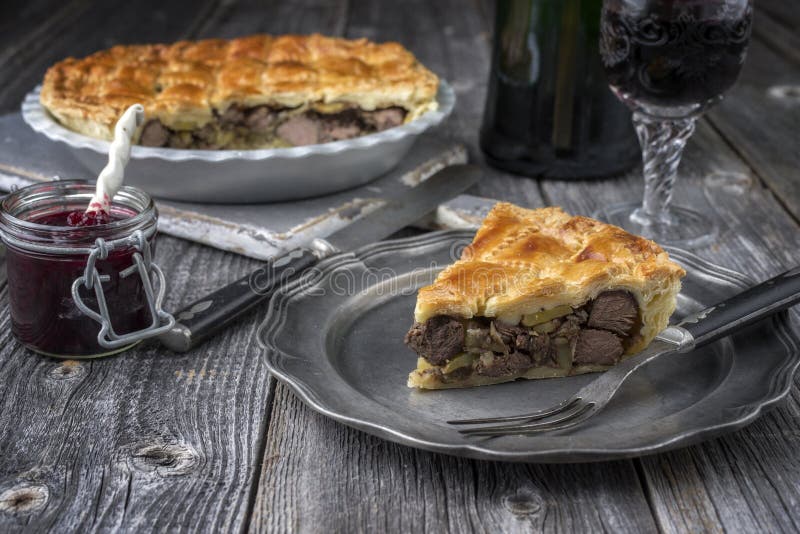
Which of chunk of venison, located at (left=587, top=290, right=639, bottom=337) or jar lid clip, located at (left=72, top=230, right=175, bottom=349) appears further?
chunk of venison, located at (left=587, top=290, right=639, bottom=337)

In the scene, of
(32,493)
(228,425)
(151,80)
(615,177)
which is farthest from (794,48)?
(32,493)

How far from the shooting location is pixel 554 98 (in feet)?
10.3

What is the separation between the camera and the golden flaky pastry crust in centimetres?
201

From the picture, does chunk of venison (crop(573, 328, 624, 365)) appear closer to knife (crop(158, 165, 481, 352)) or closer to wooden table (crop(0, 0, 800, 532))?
wooden table (crop(0, 0, 800, 532))

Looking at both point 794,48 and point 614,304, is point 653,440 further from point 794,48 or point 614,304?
point 794,48

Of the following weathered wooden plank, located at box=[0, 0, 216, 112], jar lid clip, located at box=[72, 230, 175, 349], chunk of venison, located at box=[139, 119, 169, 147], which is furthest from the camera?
weathered wooden plank, located at box=[0, 0, 216, 112]

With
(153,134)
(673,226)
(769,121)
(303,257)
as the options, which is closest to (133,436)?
(303,257)

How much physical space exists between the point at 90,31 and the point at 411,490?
4086mm

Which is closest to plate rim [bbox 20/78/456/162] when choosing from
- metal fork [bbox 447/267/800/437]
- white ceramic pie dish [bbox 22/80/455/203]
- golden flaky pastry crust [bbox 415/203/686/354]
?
white ceramic pie dish [bbox 22/80/455/203]

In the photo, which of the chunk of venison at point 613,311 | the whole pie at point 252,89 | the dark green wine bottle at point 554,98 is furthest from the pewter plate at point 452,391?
the whole pie at point 252,89

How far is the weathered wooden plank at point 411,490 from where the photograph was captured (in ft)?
5.43

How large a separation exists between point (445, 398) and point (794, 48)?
3946 mm

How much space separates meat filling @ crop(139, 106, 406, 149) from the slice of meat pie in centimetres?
136

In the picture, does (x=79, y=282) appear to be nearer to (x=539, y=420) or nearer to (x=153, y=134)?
(x=539, y=420)
